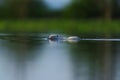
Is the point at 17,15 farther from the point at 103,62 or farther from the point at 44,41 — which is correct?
the point at 103,62

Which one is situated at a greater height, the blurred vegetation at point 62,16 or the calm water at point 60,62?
the blurred vegetation at point 62,16

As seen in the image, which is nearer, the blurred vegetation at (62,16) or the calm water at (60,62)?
the calm water at (60,62)

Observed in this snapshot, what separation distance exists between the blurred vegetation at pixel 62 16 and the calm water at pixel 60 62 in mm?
17575

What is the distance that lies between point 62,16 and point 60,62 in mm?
45169

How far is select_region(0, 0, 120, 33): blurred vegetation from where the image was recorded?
162 ft

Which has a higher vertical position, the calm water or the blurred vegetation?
the blurred vegetation

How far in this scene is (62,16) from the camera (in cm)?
6594

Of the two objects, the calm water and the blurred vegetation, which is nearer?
the calm water

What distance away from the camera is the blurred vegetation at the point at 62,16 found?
4950 cm

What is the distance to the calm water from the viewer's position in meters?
17.5

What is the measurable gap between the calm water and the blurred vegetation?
17575 mm

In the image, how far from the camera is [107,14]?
59.3 meters

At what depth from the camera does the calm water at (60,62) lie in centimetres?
1748

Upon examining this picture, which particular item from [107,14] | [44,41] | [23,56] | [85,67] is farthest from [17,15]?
[85,67]
